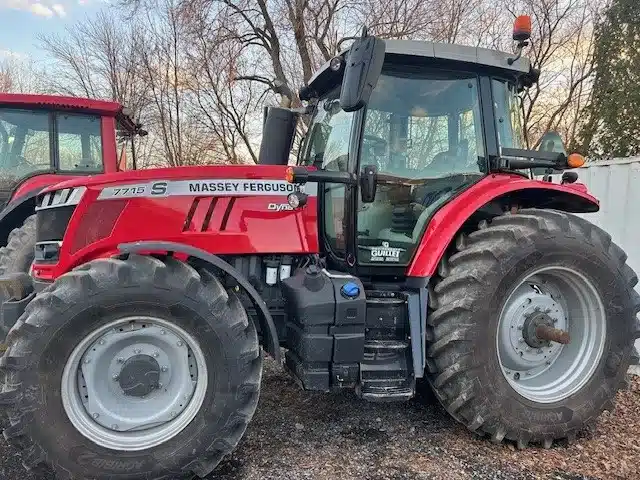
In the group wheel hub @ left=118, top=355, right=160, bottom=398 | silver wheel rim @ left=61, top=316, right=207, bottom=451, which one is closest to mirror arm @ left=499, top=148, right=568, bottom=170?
silver wheel rim @ left=61, top=316, right=207, bottom=451

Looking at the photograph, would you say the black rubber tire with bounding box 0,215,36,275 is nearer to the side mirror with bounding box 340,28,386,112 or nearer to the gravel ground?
the gravel ground

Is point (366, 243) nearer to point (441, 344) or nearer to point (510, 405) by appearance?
point (441, 344)

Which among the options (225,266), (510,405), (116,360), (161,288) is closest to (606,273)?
(510,405)

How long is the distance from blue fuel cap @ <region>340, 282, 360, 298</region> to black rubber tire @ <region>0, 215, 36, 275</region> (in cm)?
309

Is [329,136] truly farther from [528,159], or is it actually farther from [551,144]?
[551,144]

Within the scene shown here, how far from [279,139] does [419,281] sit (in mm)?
1611

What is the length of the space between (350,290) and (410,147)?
3.22 ft

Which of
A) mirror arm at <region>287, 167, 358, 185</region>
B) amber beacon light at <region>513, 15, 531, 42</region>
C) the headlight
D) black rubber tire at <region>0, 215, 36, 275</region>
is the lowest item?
black rubber tire at <region>0, 215, 36, 275</region>

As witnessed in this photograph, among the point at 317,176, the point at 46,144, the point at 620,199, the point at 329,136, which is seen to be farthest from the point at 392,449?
the point at 46,144

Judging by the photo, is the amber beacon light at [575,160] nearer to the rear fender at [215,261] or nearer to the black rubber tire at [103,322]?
the rear fender at [215,261]

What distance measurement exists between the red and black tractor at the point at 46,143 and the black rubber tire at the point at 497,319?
4.35 m

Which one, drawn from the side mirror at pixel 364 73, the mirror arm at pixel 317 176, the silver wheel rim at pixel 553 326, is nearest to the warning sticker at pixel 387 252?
the mirror arm at pixel 317 176

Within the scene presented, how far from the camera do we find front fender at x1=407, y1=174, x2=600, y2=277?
10.2 ft

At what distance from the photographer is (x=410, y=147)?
3299 millimetres
